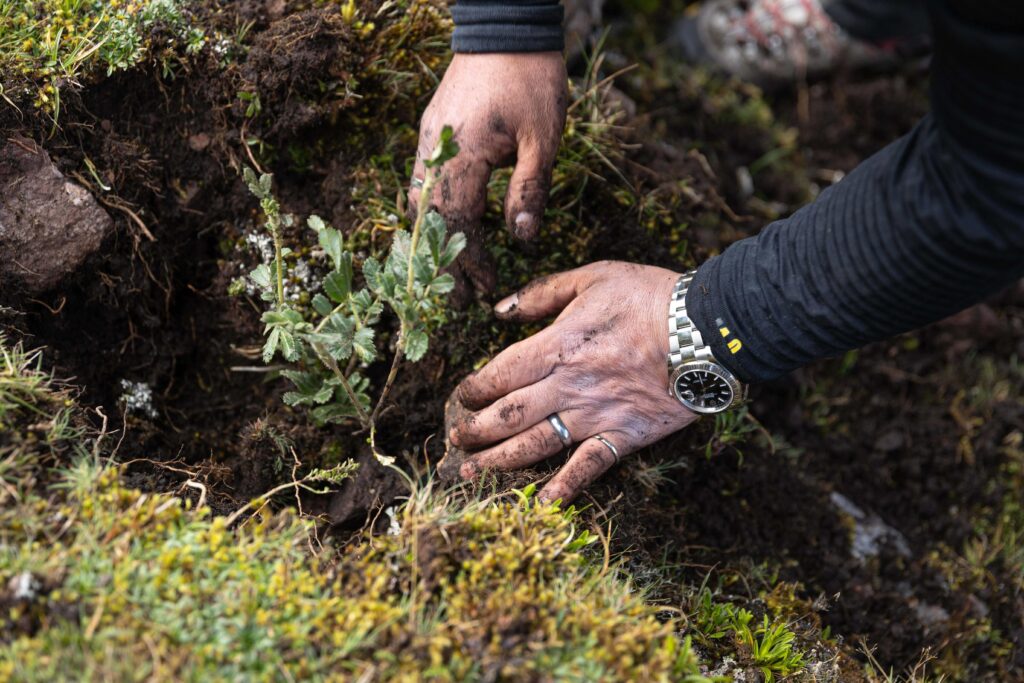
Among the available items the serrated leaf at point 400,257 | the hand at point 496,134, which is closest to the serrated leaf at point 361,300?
the serrated leaf at point 400,257

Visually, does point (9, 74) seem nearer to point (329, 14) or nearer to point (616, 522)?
point (329, 14)

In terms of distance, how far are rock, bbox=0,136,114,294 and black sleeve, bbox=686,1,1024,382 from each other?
1941mm

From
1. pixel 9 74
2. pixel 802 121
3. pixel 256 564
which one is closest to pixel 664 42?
pixel 802 121

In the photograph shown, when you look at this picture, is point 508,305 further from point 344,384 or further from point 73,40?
point 73,40

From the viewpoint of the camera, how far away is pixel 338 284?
83.4 inches

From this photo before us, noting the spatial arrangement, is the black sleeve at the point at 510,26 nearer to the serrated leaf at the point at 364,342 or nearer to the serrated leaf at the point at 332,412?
the serrated leaf at the point at 364,342

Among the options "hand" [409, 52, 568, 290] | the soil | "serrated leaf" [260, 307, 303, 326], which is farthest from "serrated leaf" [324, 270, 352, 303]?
the soil

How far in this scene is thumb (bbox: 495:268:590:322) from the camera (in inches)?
96.6

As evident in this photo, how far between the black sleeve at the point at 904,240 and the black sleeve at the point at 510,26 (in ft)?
2.87

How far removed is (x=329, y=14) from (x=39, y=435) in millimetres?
1654

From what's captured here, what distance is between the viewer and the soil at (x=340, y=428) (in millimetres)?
2459

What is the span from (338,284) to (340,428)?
64cm

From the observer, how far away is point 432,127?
235 centimetres

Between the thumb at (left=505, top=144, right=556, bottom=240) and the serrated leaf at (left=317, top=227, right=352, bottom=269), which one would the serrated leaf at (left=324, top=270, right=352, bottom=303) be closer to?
the serrated leaf at (left=317, top=227, right=352, bottom=269)
